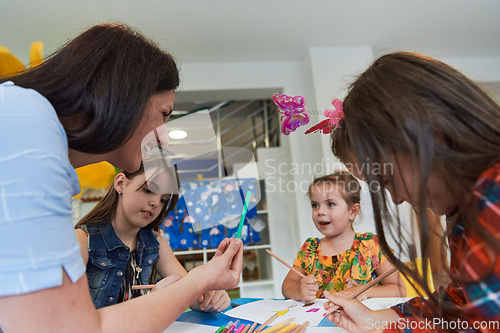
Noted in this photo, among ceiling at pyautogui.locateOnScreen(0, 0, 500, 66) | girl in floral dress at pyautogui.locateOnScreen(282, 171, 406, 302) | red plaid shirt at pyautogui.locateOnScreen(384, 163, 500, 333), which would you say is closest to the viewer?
red plaid shirt at pyautogui.locateOnScreen(384, 163, 500, 333)

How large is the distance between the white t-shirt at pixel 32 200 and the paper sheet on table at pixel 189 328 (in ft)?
0.96

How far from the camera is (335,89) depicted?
2.42 m

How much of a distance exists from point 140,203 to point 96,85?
22.5 inches

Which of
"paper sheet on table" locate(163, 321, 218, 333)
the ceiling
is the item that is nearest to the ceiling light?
"paper sheet on table" locate(163, 321, 218, 333)

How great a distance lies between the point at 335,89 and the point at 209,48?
97 cm

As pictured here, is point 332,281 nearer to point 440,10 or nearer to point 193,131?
point 193,131

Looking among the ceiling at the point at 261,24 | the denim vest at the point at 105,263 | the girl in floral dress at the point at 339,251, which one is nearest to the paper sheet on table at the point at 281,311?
the girl in floral dress at the point at 339,251

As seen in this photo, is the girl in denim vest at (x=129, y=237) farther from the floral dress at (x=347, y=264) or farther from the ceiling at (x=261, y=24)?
the ceiling at (x=261, y=24)

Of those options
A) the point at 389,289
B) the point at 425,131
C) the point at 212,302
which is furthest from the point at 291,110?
the point at 389,289

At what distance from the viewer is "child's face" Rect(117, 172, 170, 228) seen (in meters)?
1.06

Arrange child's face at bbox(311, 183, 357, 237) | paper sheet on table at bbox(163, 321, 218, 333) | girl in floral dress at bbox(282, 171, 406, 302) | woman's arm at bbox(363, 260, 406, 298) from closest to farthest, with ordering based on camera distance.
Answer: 1. paper sheet on table at bbox(163, 321, 218, 333)
2. woman's arm at bbox(363, 260, 406, 298)
3. girl in floral dress at bbox(282, 171, 406, 302)
4. child's face at bbox(311, 183, 357, 237)

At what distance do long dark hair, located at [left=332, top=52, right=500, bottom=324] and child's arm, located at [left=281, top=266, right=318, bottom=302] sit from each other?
0.44 metres

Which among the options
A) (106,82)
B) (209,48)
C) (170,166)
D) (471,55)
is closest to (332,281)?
(170,166)

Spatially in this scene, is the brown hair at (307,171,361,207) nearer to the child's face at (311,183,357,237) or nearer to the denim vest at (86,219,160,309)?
the child's face at (311,183,357,237)
